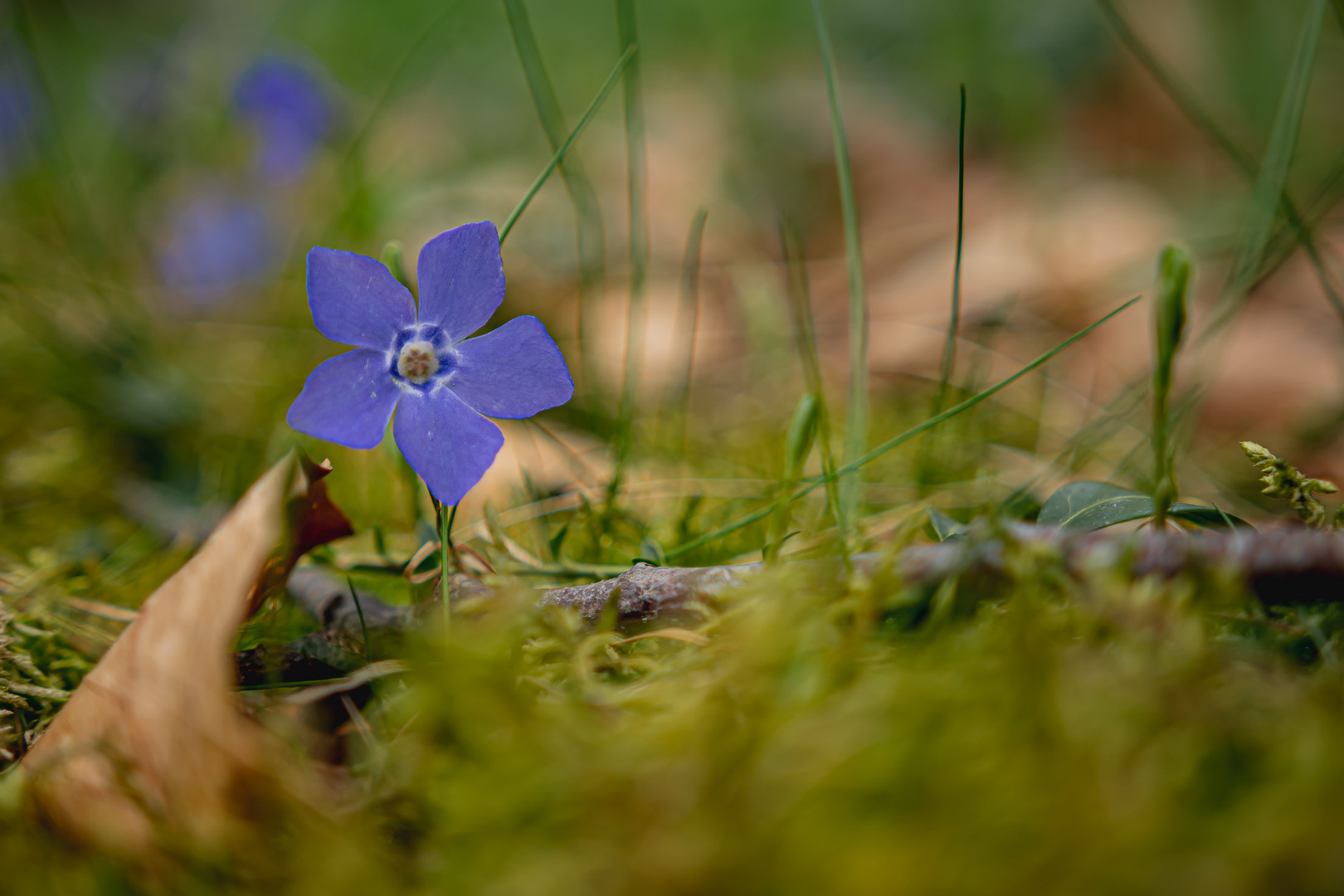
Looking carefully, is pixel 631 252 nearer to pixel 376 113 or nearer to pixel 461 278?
pixel 461 278

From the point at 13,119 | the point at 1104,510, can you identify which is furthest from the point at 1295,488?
the point at 13,119

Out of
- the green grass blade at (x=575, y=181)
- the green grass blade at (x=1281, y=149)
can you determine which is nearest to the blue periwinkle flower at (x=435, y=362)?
the green grass blade at (x=575, y=181)

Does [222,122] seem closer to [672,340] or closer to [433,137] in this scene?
[433,137]

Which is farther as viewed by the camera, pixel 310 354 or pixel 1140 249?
pixel 1140 249

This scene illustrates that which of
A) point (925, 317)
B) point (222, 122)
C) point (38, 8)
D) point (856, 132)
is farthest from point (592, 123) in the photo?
point (38, 8)

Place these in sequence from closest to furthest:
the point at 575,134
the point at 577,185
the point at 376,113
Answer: the point at 575,134 → the point at 376,113 → the point at 577,185

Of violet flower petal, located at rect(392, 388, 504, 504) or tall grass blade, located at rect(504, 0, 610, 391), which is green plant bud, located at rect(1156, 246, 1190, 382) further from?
tall grass blade, located at rect(504, 0, 610, 391)
